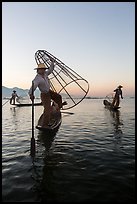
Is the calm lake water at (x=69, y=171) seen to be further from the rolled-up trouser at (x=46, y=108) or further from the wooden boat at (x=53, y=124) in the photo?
the rolled-up trouser at (x=46, y=108)

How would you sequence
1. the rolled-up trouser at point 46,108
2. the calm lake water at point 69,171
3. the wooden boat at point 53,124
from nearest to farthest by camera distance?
the calm lake water at point 69,171 → the wooden boat at point 53,124 → the rolled-up trouser at point 46,108

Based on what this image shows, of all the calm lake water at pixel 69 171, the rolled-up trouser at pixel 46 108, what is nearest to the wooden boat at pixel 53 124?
the rolled-up trouser at pixel 46 108

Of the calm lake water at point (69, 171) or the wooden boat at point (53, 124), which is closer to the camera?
the calm lake water at point (69, 171)

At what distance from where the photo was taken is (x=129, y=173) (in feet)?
21.4

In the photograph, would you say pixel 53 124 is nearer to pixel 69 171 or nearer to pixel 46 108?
pixel 46 108

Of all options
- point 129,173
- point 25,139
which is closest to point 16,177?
point 129,173

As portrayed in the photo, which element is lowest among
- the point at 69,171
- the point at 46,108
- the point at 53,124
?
the point at 69,171

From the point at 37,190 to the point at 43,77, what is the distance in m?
6.60

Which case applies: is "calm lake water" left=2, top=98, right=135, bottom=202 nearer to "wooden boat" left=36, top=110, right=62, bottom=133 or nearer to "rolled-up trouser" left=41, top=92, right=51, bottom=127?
"wooden boat" left=36, top=110, right=62, bottom=133

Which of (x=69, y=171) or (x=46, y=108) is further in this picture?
(x=46, y=108)

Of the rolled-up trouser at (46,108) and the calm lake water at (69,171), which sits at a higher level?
the rolled-up trouser at (46,108)

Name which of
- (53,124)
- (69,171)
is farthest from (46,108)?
(69,171)

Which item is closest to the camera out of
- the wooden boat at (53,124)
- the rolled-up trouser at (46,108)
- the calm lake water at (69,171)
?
the calm lake water at (69,171)

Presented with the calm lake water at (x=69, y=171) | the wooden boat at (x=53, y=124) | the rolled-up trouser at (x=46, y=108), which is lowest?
the calm lake water at (x=69, y=171)
